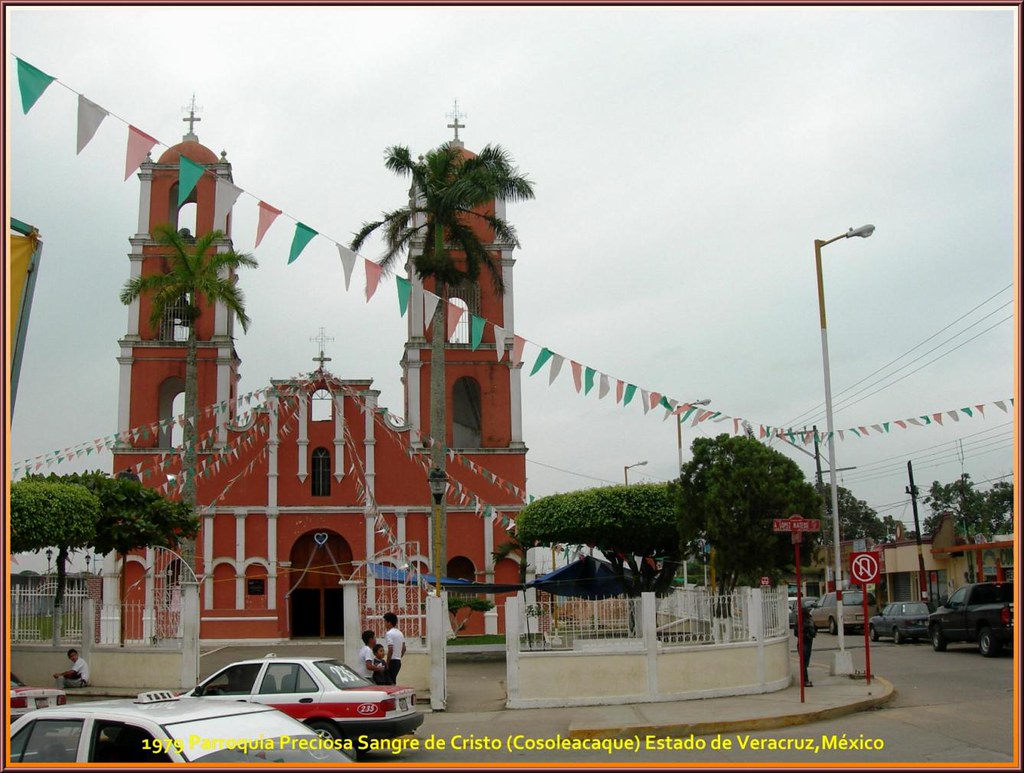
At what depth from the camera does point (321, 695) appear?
41.0 feet

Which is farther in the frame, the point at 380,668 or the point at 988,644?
the point at 988,644

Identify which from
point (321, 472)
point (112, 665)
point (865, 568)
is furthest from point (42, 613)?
point (865, 568)

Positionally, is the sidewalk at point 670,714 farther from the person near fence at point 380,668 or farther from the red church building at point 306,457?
the red church building at point 306,457

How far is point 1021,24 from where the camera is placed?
7.96 meters

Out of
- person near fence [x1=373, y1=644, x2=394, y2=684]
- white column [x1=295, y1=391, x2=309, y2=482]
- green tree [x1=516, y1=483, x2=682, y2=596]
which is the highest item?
white column [x1=295, y1=391, x2=309, y2=482]

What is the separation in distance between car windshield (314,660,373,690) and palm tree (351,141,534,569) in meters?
16.5

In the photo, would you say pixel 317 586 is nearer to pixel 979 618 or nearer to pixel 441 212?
pixel 441 212

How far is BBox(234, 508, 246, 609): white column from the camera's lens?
35.0 meters

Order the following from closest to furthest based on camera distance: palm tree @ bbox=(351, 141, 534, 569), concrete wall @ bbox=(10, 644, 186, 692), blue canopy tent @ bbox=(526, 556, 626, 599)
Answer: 1. concrete wall @ bbox=(10, 644, 186, 692)
2. blue canopy tent @ bbox=(526, 556, 626, 599)
3. palm tree @ bbox=(351, 141, 534, 569)

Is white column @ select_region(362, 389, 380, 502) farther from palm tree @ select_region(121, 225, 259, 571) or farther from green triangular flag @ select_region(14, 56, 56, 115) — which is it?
green triangular flag @ select_region(14, 56, 56, 115)

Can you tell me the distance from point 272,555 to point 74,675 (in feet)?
54.3

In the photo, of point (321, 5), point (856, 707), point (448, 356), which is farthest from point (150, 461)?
point (321, 5)

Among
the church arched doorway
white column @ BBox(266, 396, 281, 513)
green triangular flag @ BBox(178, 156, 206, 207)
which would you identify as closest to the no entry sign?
green triangular flag @ BBox(178, 156, 206, 207)

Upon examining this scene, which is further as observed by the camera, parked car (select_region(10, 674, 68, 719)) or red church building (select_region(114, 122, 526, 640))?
red church building (select_region(114, 122, 526, 640))
